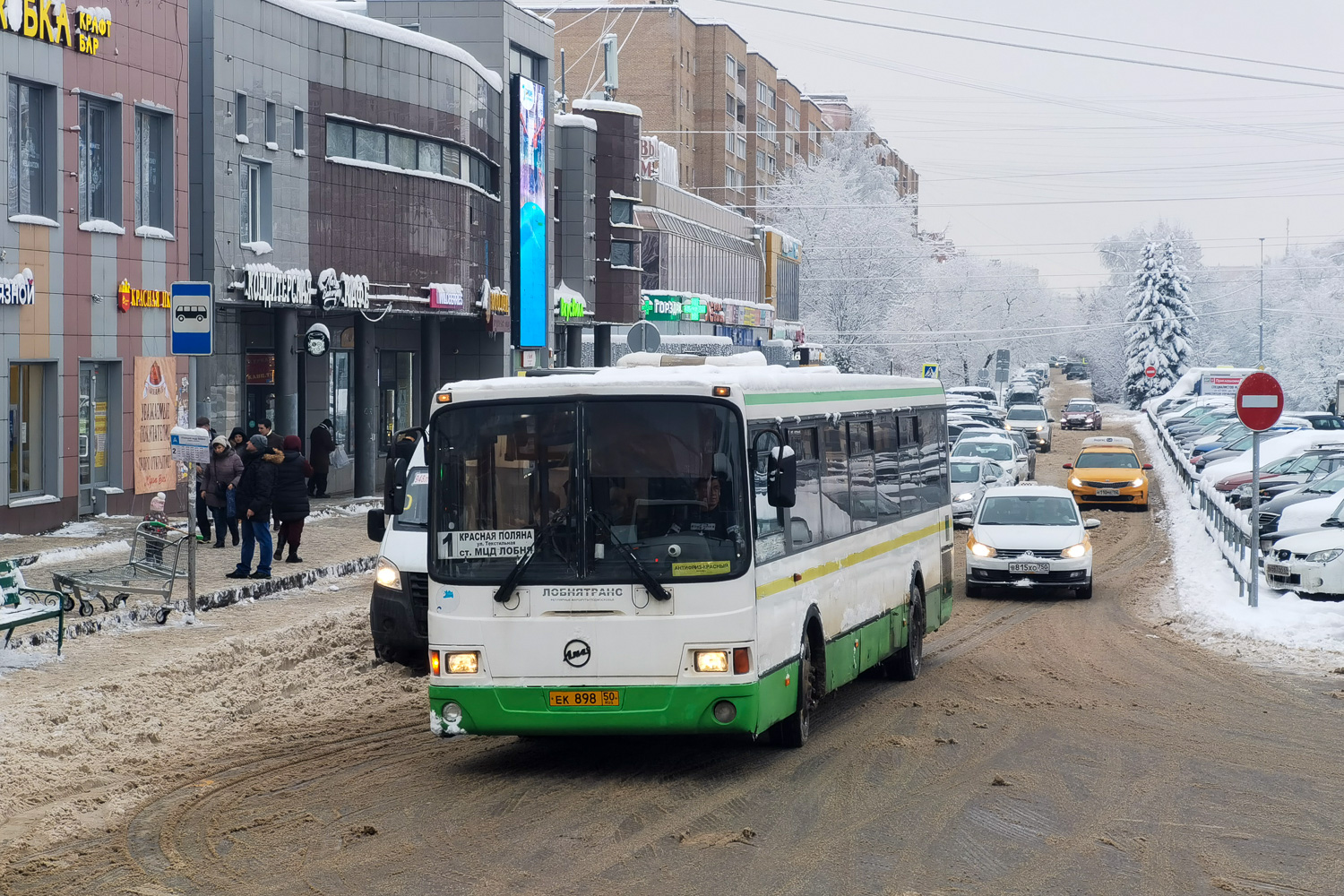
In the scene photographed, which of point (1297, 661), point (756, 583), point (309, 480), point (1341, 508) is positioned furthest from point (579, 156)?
point (756, 583)

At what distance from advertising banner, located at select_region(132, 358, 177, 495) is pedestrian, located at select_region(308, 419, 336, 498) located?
5580 millimetres

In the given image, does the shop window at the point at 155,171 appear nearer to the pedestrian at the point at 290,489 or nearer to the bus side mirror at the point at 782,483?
the pedestrian at the point at 290,489

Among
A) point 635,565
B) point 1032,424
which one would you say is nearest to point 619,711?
point 635,565

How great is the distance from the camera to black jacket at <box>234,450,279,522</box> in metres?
20.3

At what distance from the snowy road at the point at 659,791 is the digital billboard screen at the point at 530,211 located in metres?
30.2

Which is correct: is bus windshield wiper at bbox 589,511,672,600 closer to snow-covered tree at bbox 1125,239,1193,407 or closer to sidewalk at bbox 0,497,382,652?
sidewalk at bbox 0,497,382,652

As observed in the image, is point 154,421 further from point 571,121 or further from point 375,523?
point 571,121

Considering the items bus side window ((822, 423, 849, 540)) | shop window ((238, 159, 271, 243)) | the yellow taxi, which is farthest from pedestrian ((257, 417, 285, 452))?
the yellow taxi

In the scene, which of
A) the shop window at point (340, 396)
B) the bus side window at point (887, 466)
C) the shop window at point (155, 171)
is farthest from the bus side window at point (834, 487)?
the shop window at point (340, 396)

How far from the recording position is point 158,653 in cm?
1516

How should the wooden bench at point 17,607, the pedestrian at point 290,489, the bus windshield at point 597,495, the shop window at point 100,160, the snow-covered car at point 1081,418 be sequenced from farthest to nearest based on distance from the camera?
the snow-covered car at point 1081,418
the shop window at point 100,160
the pedestrian at point 290,489
the wooden bench at point 17,607
the bus windshield at point 597,495

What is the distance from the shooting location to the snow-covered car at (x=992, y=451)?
39688 mm

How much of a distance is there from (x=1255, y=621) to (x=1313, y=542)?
62.9 inches

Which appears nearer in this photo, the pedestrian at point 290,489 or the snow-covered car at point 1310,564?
the snow-covered car at point 1310,564
